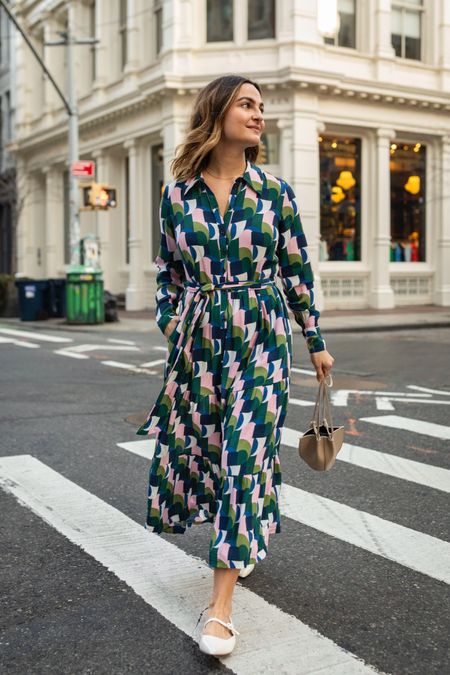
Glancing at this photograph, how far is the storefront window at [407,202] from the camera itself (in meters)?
25.4

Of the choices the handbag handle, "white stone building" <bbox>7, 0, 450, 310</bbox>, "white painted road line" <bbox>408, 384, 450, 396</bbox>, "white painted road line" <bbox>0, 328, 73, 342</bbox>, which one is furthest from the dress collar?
"white stone building" <bbox>7, 0, 450, 310</bbox>

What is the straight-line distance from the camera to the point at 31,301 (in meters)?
22.0

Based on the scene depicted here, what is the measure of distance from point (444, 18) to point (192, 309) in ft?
81.5

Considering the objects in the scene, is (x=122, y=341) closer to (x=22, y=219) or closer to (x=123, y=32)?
(x=123, y=32)

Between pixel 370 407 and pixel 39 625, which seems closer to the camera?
pixel 39 625

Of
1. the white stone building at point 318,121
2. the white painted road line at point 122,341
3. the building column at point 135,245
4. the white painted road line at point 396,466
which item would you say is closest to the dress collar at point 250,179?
the white painted road line at point 396,466

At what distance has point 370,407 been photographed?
27.1 feet

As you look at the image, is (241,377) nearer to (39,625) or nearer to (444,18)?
(39,625)

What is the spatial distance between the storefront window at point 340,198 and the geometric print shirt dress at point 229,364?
20.8 m

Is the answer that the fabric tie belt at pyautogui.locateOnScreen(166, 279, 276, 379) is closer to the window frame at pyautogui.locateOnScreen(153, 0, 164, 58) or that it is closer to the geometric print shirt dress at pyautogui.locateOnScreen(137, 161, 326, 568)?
the geometric print shirt dress at pyautogui.locateOnScreen(137, 161, 326, 568)

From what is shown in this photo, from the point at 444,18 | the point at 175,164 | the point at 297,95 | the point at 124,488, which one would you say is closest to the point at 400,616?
the point at 175,164

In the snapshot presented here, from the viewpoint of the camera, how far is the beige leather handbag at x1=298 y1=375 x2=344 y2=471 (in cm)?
338

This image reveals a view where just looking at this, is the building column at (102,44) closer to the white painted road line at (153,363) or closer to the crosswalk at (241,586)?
the white painted road line at (153,363)

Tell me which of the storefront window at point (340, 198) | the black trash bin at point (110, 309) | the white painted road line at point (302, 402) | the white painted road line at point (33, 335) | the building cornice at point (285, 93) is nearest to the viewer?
the white painted road line at point (302, 402)
